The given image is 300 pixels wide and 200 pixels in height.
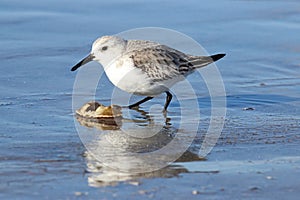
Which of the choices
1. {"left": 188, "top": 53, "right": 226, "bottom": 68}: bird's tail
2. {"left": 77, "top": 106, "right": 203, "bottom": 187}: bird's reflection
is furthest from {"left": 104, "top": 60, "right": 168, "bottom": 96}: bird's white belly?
{"left": 188, "top": 53, "right": 226, "bottom": 68}: bird's tail

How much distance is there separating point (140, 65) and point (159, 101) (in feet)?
1.85

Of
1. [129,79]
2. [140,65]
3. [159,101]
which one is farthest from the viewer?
[159,101]

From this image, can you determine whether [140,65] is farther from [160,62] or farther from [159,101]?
[159,101]

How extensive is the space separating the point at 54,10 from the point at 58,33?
978 millimetres

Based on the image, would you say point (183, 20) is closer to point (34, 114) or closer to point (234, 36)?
point (234, 36)

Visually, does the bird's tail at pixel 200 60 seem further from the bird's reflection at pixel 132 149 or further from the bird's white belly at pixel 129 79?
the bird's reflection at pixel 132 149

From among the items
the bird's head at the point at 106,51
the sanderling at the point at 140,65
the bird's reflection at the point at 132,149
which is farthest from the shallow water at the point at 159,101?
the bird's head at the point at 106,51

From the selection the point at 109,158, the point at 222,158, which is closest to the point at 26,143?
the point at 109,158

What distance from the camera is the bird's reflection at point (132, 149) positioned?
4719 millimetres

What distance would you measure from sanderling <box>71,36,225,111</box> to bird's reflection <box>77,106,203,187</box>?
269 millimetres

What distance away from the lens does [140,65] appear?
670 centimetres

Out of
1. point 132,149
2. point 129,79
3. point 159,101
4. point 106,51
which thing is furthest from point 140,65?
point 132,149

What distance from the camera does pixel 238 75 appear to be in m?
7.79

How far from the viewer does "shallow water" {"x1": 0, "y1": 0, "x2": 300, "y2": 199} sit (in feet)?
14.8
